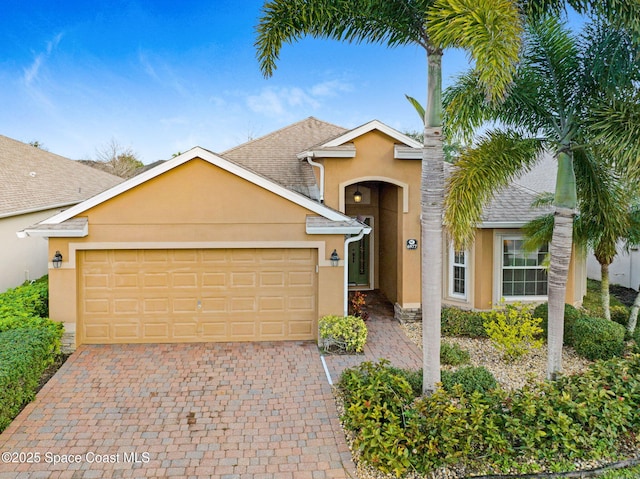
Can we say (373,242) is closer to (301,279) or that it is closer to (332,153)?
(332,153)

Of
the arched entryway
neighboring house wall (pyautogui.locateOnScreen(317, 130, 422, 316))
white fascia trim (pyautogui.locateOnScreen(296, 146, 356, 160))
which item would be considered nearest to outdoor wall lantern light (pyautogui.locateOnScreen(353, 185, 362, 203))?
the arched entryway

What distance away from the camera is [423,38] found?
23.0 ft

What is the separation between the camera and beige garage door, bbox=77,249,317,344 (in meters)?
10.1

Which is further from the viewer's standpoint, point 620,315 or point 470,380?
point 620,315

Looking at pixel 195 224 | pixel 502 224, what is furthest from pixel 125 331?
pixel 502 224

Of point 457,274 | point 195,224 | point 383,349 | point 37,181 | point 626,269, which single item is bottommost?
point 383,349

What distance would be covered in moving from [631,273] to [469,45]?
16.4 m

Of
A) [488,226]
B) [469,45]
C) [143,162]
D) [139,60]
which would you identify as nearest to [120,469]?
[469,45]

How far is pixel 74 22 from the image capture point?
55.3 feet

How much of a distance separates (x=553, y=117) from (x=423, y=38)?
3113mm

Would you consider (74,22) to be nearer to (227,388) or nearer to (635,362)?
(227,388)

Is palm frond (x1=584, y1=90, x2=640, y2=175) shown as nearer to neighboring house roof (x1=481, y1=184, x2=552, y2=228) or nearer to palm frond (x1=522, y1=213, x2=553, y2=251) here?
palm frond (x1=522, y1=213, x2=553, y2=251)

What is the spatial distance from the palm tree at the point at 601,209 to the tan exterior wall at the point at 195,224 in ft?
17.9

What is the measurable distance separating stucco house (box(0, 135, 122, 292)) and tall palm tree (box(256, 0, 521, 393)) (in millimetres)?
10153
